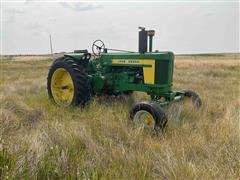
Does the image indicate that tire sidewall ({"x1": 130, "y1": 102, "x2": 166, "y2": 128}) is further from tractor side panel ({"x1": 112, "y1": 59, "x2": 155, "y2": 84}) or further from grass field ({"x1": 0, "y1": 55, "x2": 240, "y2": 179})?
tractor side panel ({"x1": 112, "y1": 59, "x2": 155, "y2": 84})

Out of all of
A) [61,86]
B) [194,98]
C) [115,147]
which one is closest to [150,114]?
[115,147]

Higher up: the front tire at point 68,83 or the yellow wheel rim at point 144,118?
the front tire at point 68,83

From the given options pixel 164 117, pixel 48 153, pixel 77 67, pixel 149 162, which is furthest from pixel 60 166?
pixel 77 67

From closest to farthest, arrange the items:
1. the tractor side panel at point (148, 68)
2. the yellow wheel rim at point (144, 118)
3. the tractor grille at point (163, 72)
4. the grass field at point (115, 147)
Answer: the grass field at point (115, 147), the yellow wheel rim at point (144, 118), the tractor grille at point (163, 72), the tractor side panel at point (148, 68)

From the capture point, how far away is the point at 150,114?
4.59m

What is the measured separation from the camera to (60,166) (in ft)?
9.50

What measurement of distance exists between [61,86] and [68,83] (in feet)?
0.79

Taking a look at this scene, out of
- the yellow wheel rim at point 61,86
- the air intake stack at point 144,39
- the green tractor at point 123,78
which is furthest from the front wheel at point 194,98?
the yellow wheel rim at point 61,86

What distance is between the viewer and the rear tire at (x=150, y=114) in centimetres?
445

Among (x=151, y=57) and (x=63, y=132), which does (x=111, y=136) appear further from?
(x=151, y=57)

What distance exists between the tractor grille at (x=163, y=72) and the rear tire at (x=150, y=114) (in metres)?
0.90

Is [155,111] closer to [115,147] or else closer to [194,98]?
[115,147]

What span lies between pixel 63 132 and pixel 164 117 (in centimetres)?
154

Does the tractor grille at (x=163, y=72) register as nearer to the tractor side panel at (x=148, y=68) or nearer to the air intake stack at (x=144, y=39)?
the tractor side panel at (x=148, y=68)
